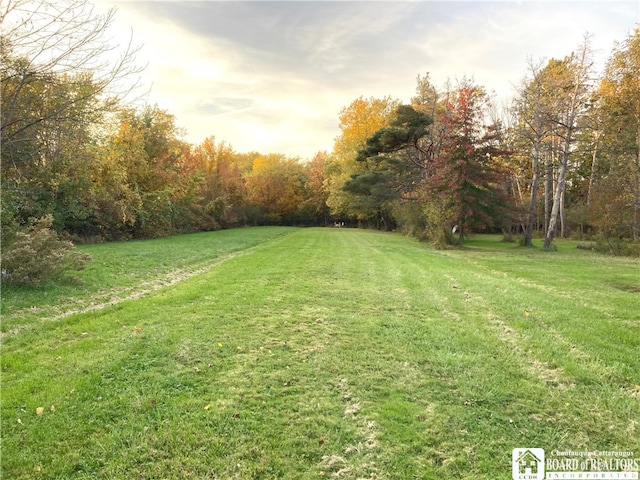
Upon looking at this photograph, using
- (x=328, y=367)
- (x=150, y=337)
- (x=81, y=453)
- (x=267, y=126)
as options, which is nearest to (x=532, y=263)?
(x=328, y=367)

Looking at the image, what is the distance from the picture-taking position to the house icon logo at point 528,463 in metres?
2.33

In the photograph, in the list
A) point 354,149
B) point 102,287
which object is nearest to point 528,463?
point 102,287

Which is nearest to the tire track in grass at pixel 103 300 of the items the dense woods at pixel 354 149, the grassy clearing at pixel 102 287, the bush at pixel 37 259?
the grassy clearing at pixel 102 287

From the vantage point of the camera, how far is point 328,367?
3.78 metres

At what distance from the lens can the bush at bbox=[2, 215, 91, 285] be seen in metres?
6.52

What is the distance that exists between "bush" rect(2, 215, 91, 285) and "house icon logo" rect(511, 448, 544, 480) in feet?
26.8

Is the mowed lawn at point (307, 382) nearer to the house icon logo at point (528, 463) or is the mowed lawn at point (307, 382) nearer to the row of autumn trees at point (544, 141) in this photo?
the house icon logo at point (528, 463)

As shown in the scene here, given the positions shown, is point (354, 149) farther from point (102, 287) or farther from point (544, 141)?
point (102, 287)

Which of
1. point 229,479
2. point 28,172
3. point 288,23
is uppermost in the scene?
point 288,23

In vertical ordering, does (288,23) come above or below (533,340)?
above

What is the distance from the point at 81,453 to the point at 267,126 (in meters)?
23.5

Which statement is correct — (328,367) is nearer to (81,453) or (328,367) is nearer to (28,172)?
(81,453)

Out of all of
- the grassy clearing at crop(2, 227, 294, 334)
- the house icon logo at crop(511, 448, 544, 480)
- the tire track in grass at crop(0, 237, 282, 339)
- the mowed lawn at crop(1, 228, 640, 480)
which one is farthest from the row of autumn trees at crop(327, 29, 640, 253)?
the house icon logo at crop(511, 448, 544, 480)

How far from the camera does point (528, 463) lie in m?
2.44
